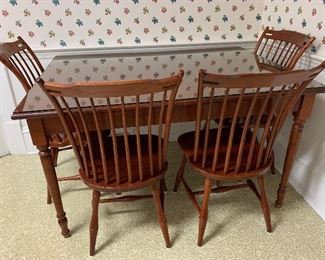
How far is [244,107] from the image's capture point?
1239 millimetres

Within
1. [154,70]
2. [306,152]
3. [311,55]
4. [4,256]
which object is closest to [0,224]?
[4,256]

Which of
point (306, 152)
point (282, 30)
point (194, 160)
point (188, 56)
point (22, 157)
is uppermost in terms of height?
point (282, 30)

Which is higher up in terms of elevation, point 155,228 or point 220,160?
point 220,160

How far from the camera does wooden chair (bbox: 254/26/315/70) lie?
1.57m

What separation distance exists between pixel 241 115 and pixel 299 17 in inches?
34.1

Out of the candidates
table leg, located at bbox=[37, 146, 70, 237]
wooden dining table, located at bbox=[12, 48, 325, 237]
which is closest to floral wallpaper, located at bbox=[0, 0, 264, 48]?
wooden dining table, located at bbox=[12, 48, 325, 237]

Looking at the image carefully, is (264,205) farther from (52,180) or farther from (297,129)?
(52,180)

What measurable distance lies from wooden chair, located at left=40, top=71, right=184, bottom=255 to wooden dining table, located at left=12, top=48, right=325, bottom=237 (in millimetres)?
81

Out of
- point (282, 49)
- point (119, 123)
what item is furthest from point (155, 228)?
point (282, 49)

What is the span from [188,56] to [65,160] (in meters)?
1.20

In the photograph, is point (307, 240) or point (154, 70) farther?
point (154, 70)

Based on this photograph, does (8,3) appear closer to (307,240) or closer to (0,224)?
(0,224)

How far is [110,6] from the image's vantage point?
1.89 metres

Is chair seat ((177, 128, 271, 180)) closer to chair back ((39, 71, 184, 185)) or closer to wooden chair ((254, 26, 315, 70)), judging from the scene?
chair back ((39, 71, 184, 185))
